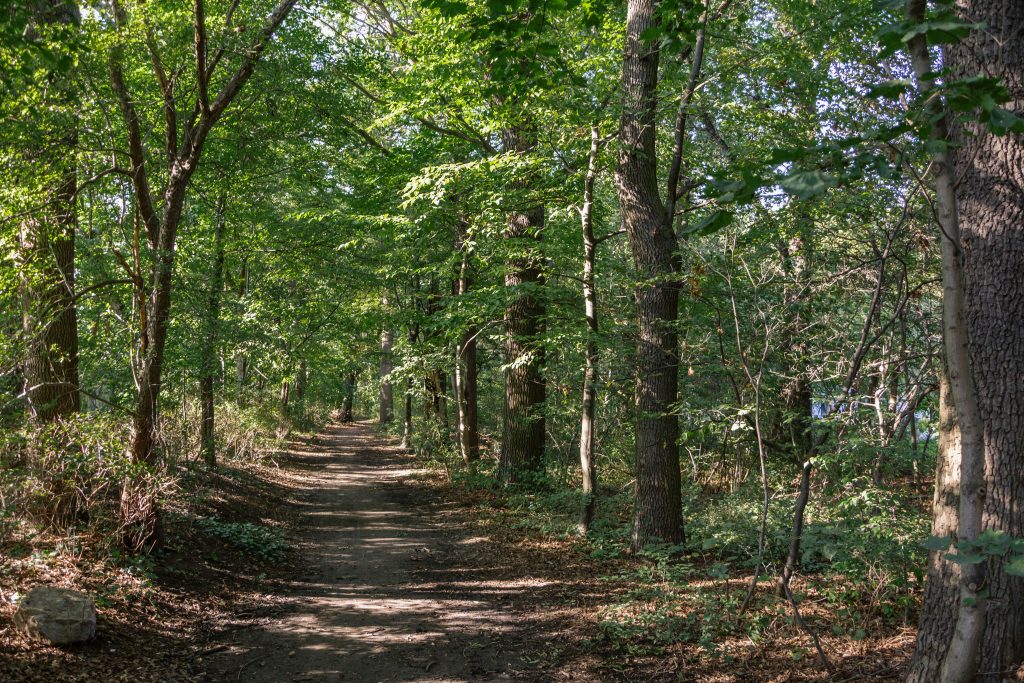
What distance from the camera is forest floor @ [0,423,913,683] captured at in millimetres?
5066

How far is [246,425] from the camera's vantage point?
1714cm

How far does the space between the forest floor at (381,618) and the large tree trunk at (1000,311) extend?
100cm

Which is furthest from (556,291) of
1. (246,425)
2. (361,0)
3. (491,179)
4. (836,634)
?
(246,425)

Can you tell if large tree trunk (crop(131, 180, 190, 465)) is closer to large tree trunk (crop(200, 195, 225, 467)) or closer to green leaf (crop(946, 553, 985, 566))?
large tree trunk (crop(200, 195, 225, 467))

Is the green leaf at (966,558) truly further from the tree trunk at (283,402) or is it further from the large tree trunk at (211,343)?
the tree trunk at (283,402)

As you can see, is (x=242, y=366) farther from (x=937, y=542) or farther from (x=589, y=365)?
(x=937, y=542)

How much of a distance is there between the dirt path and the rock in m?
1.02

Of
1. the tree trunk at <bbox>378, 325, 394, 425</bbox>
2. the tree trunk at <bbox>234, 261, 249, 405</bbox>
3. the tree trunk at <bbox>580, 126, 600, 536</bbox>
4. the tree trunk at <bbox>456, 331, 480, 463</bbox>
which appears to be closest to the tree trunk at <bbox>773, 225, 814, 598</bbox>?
the tree trunk at <bbox>580, 126, 600, 536</bbox>

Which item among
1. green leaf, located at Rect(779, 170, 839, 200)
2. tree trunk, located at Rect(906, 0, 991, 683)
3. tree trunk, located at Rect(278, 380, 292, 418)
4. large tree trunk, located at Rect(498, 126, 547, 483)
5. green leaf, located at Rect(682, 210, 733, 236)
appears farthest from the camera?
tree trunk, located at Rect(278, 380, 292, 418)

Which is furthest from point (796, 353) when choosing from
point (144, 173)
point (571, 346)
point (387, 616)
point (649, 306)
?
→ point (144, 173)

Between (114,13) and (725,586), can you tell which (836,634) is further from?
(114,13)

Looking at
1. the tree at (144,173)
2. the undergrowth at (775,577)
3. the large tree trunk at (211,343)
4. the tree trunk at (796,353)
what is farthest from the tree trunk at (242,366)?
the tree trunk at (796,353)

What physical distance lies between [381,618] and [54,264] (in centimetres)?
528

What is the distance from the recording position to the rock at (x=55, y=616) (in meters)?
4.93
